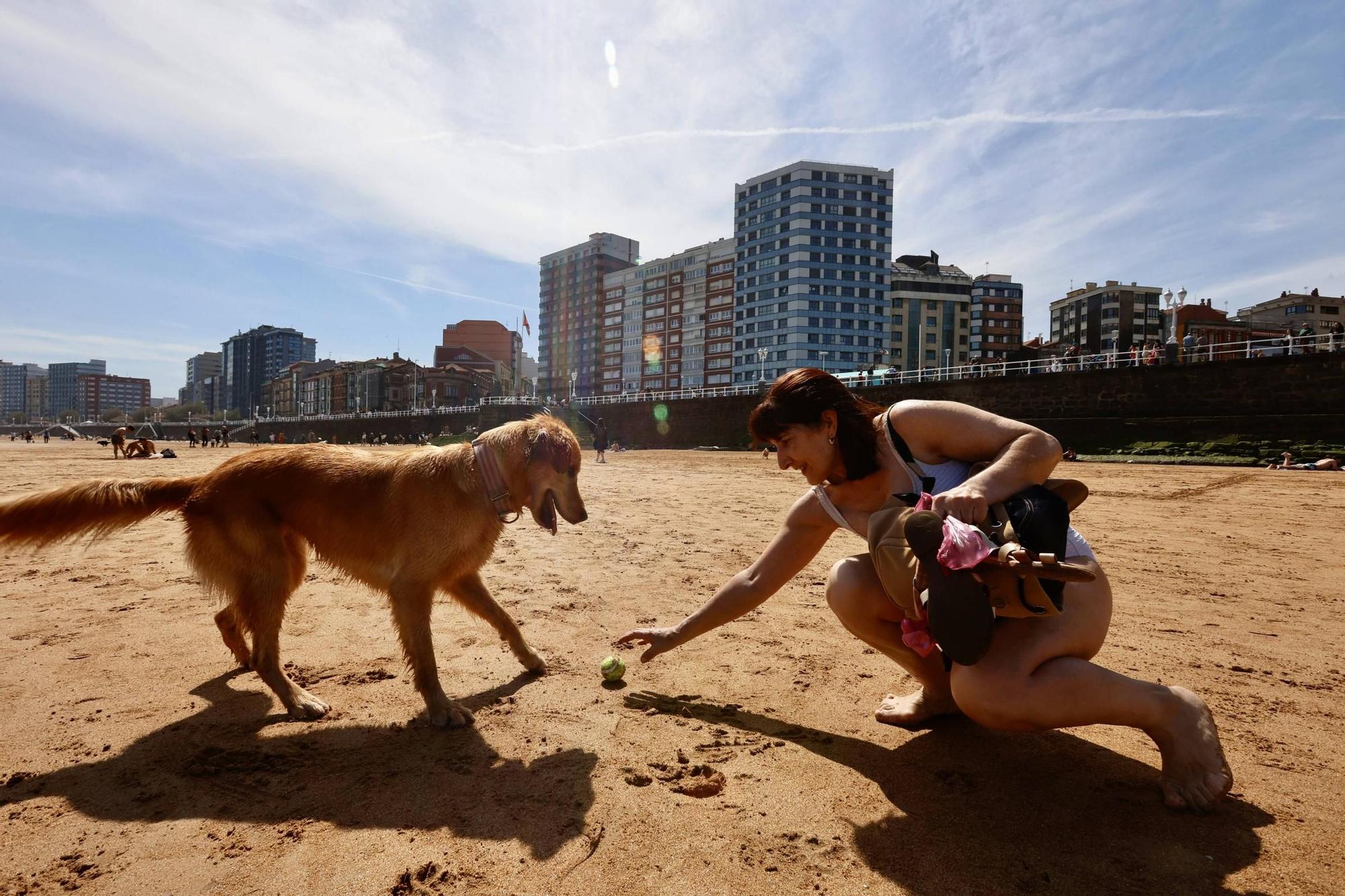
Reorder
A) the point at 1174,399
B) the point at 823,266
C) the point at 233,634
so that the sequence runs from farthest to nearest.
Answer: the point at 823,266 < the point at 1174,399 < the point at 233,634

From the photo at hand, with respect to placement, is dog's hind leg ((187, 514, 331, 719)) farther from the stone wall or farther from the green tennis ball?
the stone wall

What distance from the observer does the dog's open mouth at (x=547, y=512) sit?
11.8 ft

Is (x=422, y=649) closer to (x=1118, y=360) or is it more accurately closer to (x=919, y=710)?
(x=919, y=710)

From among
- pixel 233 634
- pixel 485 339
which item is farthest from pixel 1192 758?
pixel 485 339

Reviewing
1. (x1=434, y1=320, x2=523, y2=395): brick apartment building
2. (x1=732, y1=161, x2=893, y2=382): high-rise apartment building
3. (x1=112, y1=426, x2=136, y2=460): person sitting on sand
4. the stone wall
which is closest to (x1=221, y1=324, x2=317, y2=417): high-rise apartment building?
(x1=434, y1=320, x2=523, y2=395): brick apartment building

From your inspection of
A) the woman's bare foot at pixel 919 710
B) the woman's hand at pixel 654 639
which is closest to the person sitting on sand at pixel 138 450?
the woman's hand at pixel 654 639

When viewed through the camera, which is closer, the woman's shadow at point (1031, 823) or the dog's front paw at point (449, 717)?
the woman's shadow at point (1031, 823)

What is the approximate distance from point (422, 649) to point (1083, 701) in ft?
10.3

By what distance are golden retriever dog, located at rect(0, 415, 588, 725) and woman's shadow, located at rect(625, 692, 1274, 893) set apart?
204cm

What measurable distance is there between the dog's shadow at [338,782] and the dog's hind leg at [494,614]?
2.30 feet

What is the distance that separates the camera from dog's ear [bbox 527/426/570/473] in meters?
3.60

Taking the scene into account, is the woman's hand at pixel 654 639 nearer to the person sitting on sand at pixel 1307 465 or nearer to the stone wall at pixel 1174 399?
the stone wall at pixel 1174 399

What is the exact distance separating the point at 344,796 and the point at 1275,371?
32740mm

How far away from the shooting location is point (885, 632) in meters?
2.98
